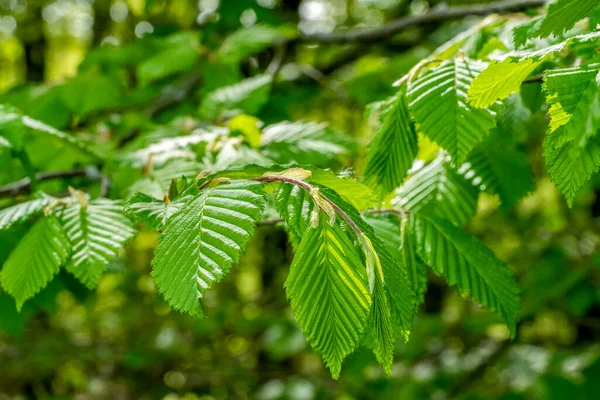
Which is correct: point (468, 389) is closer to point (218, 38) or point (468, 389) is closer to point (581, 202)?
point (581, 202)

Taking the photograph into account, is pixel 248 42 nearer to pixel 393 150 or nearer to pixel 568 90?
pixel 393 150

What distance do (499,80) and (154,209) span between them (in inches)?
20.4

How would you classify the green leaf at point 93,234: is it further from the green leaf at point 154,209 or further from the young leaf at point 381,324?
the young leaf at point 381,324

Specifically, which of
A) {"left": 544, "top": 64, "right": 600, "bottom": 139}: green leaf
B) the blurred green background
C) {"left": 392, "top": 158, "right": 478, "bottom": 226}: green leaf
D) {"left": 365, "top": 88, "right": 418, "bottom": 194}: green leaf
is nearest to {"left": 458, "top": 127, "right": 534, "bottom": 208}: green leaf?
{"left": 392, "top": 158, "right": 478, "bottom": 226}: green leaf

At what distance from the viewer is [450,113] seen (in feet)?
2.83

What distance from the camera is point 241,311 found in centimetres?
411

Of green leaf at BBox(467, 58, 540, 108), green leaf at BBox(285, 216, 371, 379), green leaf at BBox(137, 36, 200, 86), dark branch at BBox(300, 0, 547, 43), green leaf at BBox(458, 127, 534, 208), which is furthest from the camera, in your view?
green leaf at BBox(137, 36, 200, 86)

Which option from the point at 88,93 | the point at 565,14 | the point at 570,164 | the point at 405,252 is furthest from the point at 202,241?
the point at 88,93

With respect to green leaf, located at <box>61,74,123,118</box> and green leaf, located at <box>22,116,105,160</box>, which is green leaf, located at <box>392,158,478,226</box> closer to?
green leaf, located at <box>22,116,105,160</box>

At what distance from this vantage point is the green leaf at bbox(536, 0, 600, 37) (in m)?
0.74

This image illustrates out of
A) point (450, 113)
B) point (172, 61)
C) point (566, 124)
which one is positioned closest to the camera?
point (566, 124)

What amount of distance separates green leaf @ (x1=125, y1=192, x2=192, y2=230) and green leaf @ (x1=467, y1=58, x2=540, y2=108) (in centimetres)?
43

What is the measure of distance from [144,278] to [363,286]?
4.50 metres

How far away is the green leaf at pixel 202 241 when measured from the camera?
0.66 m
